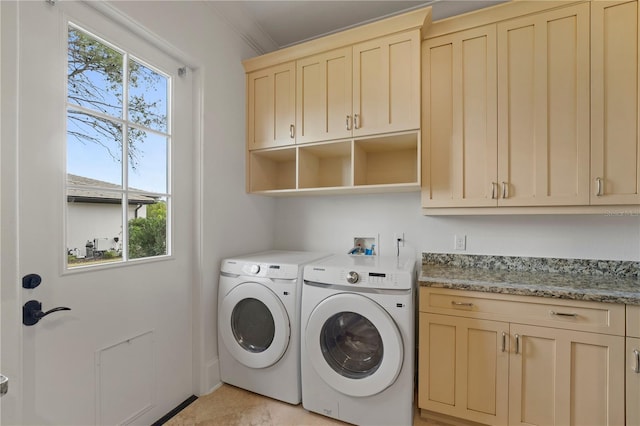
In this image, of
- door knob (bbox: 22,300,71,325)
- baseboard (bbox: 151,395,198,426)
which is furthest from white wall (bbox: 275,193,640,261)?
door knob (bbox: 22,300,71,325)

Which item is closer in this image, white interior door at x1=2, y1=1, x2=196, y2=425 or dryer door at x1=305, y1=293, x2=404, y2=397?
white interior door at x1=2, y1=1, x2=196, y2=425

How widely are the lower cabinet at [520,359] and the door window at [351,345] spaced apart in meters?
0.29

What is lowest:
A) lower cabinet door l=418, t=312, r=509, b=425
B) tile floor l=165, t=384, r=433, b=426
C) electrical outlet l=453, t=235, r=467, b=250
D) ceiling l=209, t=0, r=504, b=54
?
tile floor l=165, t=384, r=433, b=426

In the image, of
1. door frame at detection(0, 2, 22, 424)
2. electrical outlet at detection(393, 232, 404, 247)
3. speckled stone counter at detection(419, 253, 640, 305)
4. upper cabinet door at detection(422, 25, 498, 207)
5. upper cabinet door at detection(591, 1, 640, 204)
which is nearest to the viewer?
door frame at detection(0, 2, 22, 424)

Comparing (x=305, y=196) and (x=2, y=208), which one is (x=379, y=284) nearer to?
(x=305, y=196)

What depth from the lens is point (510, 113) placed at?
65.9 inches

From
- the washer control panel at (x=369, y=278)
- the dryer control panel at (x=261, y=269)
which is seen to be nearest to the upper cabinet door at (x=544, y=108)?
the washer control panel at (x=369, y=278)

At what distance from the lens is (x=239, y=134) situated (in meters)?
2.23

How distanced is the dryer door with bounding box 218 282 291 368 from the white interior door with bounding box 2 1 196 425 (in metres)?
0.28

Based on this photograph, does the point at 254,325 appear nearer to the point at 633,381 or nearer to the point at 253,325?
the point at 253,325

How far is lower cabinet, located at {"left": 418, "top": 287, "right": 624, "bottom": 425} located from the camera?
130cm

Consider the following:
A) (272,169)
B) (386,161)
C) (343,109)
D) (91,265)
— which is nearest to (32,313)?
(91,265)

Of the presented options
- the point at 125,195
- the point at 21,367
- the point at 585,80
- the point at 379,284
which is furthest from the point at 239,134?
the point at 585,80

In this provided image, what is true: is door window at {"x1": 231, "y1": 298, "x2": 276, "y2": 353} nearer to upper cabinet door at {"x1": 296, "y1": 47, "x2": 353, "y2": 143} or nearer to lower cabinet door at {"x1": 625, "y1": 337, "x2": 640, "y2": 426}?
upper cabinet door at {"x1": 296, "y1": 47, "x2": 353, "y2": 143}
